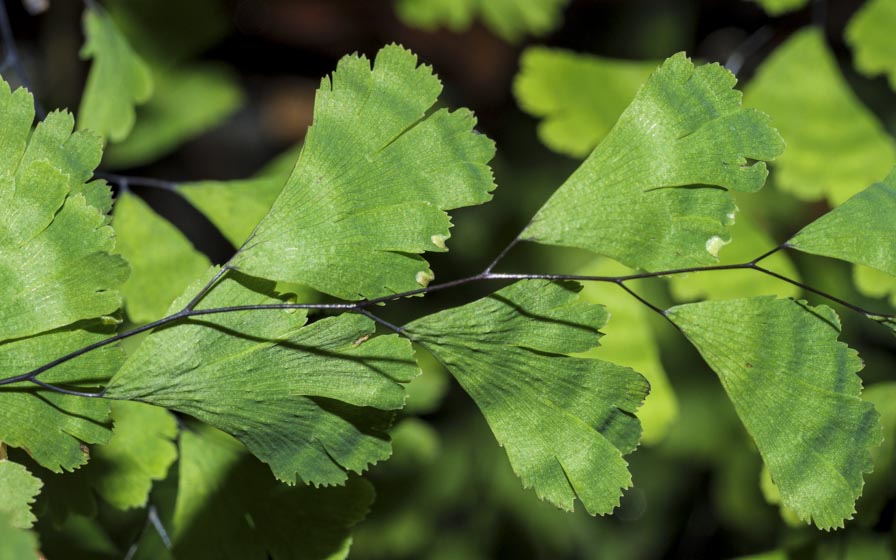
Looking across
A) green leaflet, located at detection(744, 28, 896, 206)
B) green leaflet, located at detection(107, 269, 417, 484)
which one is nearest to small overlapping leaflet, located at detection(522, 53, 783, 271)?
green leaflet, located at detection(107, 269, 417, 484)

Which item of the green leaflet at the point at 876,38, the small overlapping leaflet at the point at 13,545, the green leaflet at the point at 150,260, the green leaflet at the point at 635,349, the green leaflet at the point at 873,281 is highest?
the small overlapping leaflet at the point at 13,545

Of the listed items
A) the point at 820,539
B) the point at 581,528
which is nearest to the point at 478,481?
the point at 581,528

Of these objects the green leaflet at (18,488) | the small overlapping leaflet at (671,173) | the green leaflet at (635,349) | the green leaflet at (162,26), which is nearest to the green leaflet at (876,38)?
the green leaflet at (635,349)

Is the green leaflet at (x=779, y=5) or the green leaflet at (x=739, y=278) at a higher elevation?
the green leaflet at (x=779, y=5)

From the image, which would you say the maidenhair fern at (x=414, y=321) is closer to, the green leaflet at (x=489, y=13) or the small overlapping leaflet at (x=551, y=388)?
the small overlapping leaflet at (x=551, y=388)

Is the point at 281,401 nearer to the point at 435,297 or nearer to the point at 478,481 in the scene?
the point at 478,481

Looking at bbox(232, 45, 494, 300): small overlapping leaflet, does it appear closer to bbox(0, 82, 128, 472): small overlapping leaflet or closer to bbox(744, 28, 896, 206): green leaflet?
bbox(0, 82, 128, 472): small overlapping leaflet
